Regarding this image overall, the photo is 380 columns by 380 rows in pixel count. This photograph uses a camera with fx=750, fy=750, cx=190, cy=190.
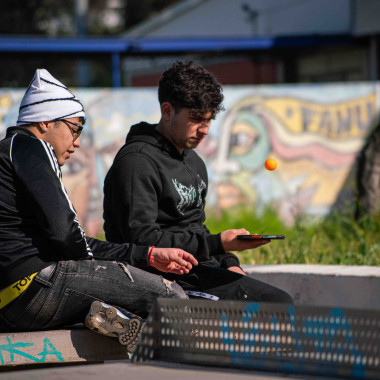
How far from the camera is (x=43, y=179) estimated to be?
3324 mm

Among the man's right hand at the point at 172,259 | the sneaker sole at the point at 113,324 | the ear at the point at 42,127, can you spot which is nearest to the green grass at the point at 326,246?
the man's right hand at the point at 172,259

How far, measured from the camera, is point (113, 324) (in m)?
3.48

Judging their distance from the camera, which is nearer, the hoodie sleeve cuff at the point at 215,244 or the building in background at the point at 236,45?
the hoodie sleeve cuff at the point at 215,244

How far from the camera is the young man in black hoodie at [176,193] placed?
3871 millimetres

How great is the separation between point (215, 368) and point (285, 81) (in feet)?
60.4

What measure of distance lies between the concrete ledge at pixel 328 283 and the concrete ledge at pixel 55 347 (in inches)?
80.7

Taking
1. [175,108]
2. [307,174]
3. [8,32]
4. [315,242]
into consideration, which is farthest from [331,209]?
[8,32]

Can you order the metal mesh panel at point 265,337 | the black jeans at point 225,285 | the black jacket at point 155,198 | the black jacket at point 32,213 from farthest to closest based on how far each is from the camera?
1. the black jeans at point 225,285
2. the black jacket at point 155,198
3. the black jacket at point 32,213
4. the metal mesh panel at point 265,337

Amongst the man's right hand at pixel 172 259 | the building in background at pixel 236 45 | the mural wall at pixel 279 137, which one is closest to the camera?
the man's right hand at pixel 172 259

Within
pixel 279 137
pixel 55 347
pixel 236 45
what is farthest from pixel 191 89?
pixel 236 45

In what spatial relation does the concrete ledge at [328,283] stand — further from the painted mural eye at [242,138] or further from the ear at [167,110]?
the painted mural eye at [242,138]

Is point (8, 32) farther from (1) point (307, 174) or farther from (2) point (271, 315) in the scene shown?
(2) point (271, 315)

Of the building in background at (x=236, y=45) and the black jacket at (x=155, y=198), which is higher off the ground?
the building in background at (x=236, y=45)

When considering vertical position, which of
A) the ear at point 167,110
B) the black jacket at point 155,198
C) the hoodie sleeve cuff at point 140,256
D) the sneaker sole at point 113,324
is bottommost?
the sneaker sole at point 113,324
